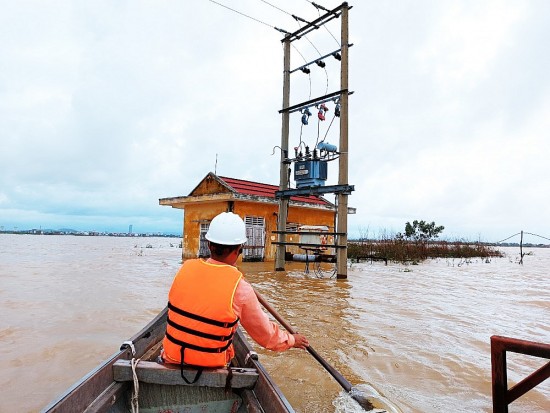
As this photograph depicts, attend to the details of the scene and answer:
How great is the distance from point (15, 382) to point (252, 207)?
1215 centimetres

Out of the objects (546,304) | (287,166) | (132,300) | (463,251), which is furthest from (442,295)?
(463,251)

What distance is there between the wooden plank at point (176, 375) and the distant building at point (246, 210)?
38.8ft

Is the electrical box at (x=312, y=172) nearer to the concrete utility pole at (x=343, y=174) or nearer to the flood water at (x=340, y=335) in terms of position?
the concrete utility pole at (x=343, y=174)

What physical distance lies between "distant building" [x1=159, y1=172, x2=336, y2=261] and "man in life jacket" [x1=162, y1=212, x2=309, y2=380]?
38.6 feet

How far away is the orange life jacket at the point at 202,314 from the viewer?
239cm

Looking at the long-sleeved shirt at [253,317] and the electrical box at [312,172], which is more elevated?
the electrical box at [312,172]

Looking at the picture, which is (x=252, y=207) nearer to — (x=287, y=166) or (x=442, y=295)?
(x=287, y=166)

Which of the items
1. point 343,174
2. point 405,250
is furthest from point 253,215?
point 405,250

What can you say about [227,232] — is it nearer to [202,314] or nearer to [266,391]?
[202,314]

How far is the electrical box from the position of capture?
11.5 m

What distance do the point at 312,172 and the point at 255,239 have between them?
535cm

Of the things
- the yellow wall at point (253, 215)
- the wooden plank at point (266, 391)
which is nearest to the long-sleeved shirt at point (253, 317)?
the wooden plank at point (266, 391)

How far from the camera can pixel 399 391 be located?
3727mm

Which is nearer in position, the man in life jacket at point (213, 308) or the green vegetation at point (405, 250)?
the man in life jacket at point (213, 308)
